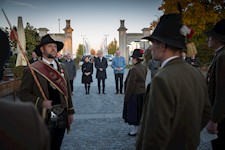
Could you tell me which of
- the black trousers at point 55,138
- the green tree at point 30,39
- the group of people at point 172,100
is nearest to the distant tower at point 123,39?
the green tree at point 30,39

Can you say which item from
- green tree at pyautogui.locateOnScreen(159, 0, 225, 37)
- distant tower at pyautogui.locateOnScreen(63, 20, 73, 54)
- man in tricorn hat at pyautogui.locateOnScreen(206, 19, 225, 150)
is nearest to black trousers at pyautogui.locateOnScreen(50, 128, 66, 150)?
man in tricorn hat at pyautogui.locateOnScreen(206, 19, 225, 150)

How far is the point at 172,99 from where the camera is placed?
7.73ft

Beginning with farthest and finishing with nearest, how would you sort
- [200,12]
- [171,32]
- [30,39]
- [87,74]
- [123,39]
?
[123,39]
[200,12]
[30,39]
[87,74]
[171,32]

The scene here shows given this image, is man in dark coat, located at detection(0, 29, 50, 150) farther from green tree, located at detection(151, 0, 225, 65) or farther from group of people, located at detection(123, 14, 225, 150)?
green tree, located at detection(151, 0, 225, 65)

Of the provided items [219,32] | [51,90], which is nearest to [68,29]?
[51,90]

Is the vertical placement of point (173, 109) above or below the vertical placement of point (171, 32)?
below

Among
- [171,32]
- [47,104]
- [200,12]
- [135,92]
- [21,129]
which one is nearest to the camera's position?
[21,129]

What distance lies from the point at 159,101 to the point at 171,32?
0.68m

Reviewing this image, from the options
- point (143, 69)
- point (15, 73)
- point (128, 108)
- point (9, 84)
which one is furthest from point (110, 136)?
point (15, 73)

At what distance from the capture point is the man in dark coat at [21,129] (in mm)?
982

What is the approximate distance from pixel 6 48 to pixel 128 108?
18.0ft

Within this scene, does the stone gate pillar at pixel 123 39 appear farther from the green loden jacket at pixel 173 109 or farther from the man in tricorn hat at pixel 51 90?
the green loden jacket at pixel 173 109

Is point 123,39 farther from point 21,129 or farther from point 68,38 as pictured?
point 21,129

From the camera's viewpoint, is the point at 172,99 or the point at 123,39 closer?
the point at 172,99
